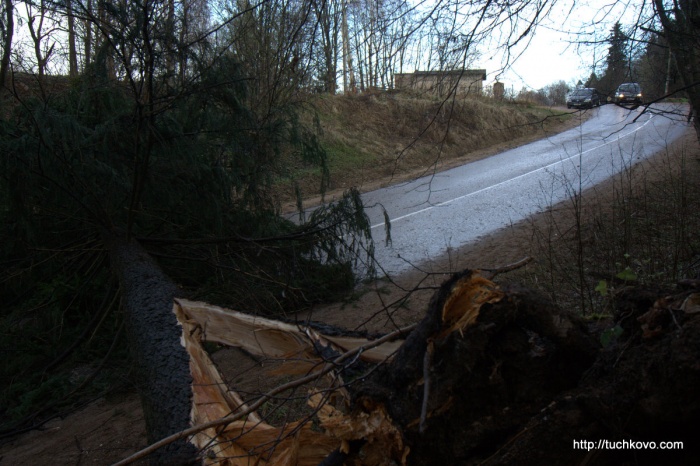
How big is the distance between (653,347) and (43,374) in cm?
484

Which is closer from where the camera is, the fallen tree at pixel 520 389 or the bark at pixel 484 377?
the fallen tree at pixel 520 389

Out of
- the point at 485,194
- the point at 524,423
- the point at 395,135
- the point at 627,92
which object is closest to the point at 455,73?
the point at 627,92

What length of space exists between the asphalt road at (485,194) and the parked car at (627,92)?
212 millimetres

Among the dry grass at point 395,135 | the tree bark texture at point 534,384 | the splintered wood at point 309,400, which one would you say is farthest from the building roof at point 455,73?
the dry grass at point 395,135

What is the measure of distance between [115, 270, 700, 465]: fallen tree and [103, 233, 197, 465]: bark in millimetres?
185

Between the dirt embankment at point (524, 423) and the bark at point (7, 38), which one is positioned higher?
Answer: the bark at point (7, 38)

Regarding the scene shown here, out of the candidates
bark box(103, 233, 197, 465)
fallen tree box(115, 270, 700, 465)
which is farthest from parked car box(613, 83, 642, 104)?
bark box(103, 233, 197, 465)

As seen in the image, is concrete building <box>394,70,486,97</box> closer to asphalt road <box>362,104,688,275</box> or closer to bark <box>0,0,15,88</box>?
asphalt road <box>362,104,688,275</box>

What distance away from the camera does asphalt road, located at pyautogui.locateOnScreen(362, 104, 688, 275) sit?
25.7 ft

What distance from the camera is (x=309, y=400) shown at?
2.39m

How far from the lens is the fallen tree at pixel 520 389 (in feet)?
5.59

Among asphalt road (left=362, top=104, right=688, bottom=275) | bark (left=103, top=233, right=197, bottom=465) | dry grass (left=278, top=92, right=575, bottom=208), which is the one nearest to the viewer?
bark (left=103, top=233, right=197, bottom=465)

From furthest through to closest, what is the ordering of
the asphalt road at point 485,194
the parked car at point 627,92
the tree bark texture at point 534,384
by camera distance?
the asphalt road at point 485,194, the parked car at point 627,92, the tree bark texture at point 534,384

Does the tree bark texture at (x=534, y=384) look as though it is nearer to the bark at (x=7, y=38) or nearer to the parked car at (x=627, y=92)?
the parked car at (x=627, y=92)
